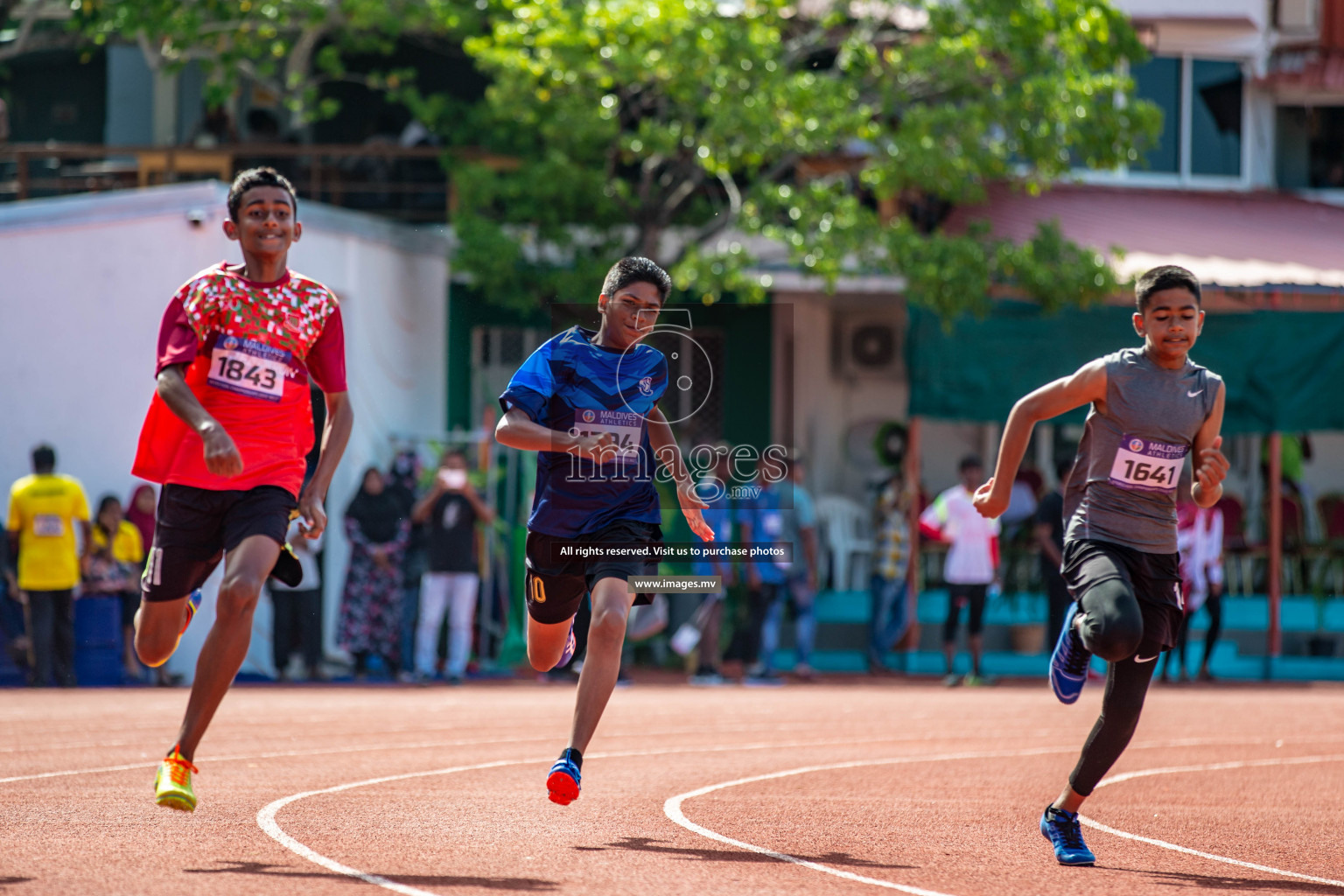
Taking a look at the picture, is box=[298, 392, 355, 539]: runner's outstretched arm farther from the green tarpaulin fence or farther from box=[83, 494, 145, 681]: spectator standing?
the green tarpaulin fence

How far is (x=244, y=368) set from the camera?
257 inches

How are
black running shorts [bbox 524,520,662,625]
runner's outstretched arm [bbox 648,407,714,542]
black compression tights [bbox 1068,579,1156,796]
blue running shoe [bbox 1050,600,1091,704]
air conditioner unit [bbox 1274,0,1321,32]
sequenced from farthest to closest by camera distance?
air conditioner unit [bbox 1274,0,1321,32], runner's outstretched arm [bbox 648,407,714,542], black running shorts [bbox 524,520,662,625], blue running shoe [bbox 1050,600,1091,704], black compression tights [bbox 1068,579,1156,796]

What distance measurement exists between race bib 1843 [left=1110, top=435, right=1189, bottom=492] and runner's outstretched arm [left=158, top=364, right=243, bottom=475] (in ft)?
9.97

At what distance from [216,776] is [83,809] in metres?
1.39

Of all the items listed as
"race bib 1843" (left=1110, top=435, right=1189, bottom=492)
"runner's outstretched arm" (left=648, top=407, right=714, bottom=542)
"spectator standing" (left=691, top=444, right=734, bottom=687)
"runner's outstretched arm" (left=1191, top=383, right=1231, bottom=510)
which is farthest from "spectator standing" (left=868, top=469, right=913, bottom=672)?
"race bib 1843" (left=1110, top=435, right=1189, bottom=492)

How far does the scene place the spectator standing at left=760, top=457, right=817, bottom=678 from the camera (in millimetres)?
17547

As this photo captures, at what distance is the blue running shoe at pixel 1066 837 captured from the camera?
610 cm

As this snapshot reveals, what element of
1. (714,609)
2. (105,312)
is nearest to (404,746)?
(714,609)

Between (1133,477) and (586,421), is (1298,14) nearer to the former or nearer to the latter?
(1133,477)

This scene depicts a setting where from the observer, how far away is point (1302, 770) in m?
10.1

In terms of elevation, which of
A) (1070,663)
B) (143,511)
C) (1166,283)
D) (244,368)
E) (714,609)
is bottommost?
(714,609)

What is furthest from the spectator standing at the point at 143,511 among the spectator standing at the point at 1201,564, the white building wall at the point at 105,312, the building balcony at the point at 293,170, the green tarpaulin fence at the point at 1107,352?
the spectator standing at the point at 1201,564

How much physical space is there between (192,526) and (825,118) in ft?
41.1

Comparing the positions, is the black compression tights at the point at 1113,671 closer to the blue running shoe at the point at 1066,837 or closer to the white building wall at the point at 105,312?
the blue running shoe at the point at 1066,837
